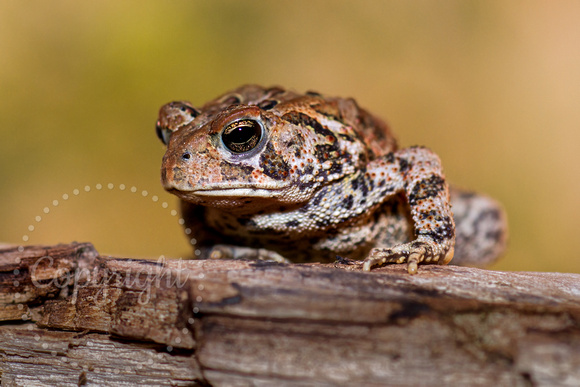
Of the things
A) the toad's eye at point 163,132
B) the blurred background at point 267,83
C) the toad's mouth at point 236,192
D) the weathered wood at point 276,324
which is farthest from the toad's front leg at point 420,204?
the blurred background at point 267,83

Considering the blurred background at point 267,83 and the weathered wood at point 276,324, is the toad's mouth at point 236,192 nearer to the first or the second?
the weathered wood at point 276,324

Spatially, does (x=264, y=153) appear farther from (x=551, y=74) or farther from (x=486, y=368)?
(x=551, y=74)

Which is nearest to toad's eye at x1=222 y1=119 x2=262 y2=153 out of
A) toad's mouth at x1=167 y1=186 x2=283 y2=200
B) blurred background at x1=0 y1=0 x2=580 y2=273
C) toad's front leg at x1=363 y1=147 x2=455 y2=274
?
toad's mouth at x1=167 y1=186 x2=283 y2=200

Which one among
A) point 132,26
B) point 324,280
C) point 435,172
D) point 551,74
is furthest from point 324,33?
point 324,280

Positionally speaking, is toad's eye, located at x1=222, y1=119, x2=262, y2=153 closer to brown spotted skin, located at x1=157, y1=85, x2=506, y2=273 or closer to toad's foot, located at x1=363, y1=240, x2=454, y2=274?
brown spotted skin, located at x1=157, y1=85, x2=506, y2=273

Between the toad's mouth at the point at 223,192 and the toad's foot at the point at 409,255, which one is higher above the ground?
the toad's mouth at the point at 223,192

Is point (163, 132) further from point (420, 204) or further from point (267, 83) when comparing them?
point (267, 83)
